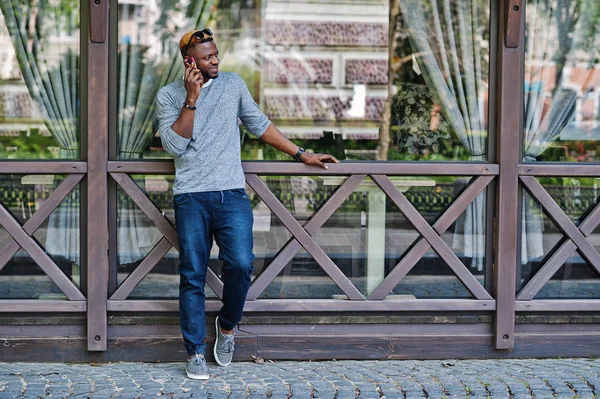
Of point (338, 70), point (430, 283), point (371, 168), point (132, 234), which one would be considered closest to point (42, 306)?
point (132, 234)

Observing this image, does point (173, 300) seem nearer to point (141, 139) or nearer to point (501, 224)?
point (141, 139)

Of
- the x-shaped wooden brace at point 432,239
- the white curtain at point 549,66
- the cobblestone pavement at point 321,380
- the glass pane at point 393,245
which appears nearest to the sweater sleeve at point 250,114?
the glass pane at point 393,245

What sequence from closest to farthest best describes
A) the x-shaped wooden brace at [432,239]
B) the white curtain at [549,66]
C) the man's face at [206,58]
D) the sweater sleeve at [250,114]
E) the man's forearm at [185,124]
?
the man's forearm at [185,124] < the man's face at [206,58] < the sweater sleeve at [250,114] < the x-shaped wooden brace at [432,239] < the white curtain at [549,66]

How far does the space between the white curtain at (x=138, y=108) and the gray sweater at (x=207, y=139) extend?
417 mm

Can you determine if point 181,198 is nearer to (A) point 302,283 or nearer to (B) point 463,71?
(A) point 302,283

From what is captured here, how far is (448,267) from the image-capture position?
6059 mm

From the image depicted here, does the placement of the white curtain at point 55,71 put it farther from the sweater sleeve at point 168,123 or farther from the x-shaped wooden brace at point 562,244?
the x-shaped wooden brace at point 562,244

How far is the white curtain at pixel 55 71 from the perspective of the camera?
5.92m

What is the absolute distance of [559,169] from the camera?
6004 millimetres

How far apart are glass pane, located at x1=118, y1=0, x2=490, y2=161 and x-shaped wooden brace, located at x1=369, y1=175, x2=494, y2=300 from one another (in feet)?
1.01

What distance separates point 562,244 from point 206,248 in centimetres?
227

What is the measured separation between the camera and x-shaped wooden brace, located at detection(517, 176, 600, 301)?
19.7 ft

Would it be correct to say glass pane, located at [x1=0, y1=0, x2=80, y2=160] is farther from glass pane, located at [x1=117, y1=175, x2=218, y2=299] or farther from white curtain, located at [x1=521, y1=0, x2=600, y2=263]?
white curtain, located at [x1=521, y1=0, x2=600, y2=263]

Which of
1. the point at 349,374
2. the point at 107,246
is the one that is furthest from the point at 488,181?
the point at 107,246
